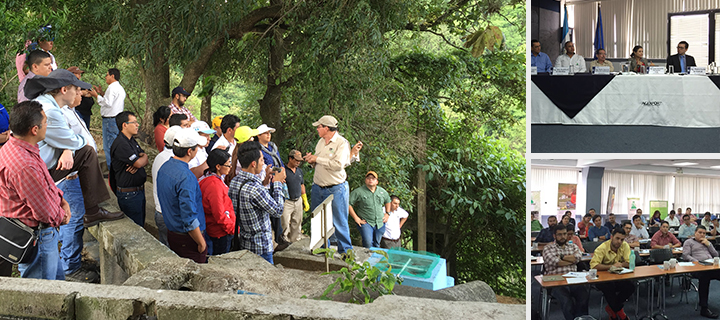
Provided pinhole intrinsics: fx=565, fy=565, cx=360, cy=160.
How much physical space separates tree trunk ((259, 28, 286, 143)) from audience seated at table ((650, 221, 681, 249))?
699 cm

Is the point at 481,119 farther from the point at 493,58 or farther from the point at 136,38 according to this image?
the point at 136,38

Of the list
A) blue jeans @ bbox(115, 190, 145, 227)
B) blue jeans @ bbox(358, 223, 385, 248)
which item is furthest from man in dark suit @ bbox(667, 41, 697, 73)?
blue jeans @ bbox(115, 190, 145, 227)

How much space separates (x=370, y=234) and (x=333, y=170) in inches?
73.2

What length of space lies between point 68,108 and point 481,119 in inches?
339

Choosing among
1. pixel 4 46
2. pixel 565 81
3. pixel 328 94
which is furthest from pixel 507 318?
pixel 328 94

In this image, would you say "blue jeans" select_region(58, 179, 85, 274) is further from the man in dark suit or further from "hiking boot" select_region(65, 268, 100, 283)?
the man in dark suit

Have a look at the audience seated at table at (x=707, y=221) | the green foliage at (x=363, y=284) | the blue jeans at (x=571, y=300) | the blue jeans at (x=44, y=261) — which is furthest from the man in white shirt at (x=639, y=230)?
the blue jeans at (x=44, y=261)

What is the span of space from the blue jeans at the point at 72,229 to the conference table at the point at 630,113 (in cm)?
464

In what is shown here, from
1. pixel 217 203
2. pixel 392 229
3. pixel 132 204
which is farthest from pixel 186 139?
pixel 392 229

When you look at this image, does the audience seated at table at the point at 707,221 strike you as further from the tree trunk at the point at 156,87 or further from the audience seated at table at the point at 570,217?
the tree trunk at the point at 156,87

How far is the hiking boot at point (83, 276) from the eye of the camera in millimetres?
4484

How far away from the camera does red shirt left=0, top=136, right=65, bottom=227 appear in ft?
11.2

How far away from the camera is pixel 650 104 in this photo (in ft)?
20.9

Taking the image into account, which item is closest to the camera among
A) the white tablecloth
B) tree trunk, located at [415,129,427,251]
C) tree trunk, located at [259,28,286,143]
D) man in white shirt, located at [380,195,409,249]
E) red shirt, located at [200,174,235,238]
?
red shirt, located at [200,174,235,238]
